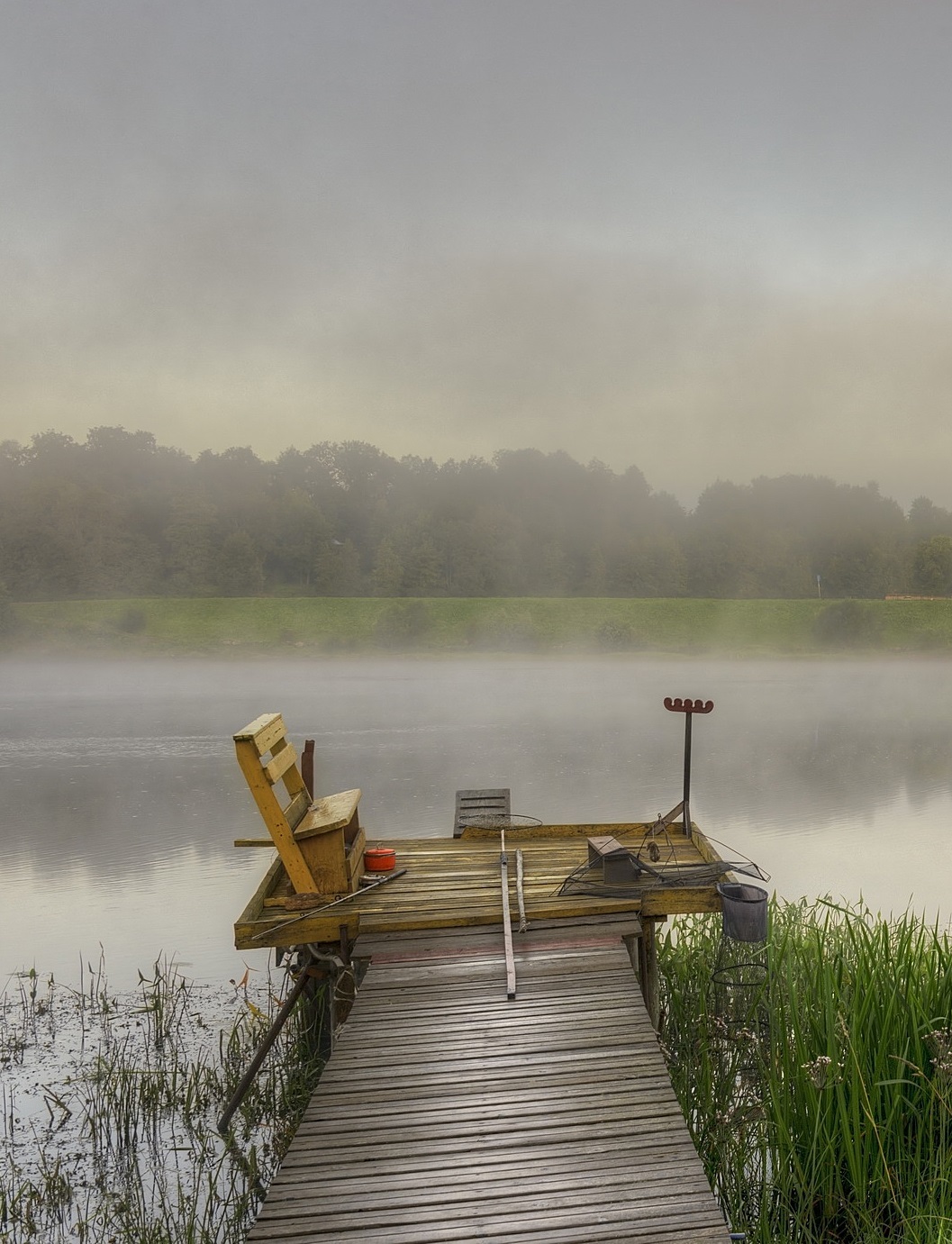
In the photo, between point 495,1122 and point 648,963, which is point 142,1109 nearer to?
point 495,1122

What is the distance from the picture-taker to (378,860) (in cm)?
696

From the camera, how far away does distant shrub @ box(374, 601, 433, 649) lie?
66750 millimetres

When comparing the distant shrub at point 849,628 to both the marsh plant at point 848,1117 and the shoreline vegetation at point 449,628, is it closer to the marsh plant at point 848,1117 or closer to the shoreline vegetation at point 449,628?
the shoreline vegetation at point 449,628

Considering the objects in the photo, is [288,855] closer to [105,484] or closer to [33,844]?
[33,844]

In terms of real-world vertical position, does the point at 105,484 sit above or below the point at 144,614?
above

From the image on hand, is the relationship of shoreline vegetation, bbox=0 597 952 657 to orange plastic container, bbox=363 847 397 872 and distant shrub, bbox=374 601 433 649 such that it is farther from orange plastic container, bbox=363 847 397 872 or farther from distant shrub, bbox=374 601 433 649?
orange plastic container, bbox=363 847 397 872

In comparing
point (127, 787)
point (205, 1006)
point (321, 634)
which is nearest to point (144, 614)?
point (321, 634)

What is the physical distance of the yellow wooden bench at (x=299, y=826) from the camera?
5.94m

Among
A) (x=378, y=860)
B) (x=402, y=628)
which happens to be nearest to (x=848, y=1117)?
(x=378, y=860)

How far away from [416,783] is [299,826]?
12.6m

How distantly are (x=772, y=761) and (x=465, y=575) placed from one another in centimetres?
6842

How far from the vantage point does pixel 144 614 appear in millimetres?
69312

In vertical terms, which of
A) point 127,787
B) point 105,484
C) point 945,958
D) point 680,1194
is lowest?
point 127,787

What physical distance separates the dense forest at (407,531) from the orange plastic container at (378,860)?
257 ft
